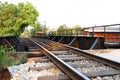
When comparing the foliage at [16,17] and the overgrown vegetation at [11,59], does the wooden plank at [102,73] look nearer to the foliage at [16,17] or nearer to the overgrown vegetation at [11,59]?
the overgrown vegetation at [11,59]

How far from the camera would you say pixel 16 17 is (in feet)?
287

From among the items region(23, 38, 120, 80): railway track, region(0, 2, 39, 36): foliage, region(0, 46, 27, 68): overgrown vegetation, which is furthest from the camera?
region(0, 2, 39, 36): foliage

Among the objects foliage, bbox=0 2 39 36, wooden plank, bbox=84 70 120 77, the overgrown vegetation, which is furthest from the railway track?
foliage, bbox=0 2 39 36

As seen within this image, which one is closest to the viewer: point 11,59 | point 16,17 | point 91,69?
point 91,69

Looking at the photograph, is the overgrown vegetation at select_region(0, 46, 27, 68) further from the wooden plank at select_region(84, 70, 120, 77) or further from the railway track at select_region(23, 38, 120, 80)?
the wooden plank at select_region(84, 70, 120, 77)

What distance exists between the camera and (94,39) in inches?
548

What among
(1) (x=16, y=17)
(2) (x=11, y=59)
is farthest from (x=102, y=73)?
(1) (x=16, y=17)

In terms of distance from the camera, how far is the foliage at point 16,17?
8369cm

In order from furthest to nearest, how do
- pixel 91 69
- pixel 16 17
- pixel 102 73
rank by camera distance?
pixel 16 17 → pixel 91 69 → pixel 102 73

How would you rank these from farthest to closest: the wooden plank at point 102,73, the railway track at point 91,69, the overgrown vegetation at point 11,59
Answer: the overgrown vegetation at point 11,59, the wooden plank at point 102,73, the railway track at point 91,69

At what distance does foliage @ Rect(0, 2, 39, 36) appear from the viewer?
83688 mm

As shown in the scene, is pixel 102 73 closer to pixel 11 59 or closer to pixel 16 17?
pixel 11 59

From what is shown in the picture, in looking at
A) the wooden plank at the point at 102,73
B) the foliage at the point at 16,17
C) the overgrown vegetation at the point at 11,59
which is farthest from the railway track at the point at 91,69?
the foliage at the point at 16,17

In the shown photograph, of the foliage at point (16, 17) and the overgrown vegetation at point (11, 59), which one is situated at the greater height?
the foliage at point (16, 17)
